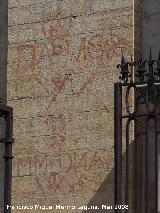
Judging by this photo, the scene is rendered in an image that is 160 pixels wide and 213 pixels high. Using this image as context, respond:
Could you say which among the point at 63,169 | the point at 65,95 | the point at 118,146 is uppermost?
the point at 65,95

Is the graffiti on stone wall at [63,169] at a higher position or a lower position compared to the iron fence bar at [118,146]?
lower

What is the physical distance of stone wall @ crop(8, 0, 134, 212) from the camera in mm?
11227

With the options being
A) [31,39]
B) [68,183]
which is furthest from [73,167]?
[31,39]

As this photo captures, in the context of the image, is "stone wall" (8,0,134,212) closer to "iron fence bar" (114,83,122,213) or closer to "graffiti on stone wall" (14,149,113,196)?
"graffiti on stone wall" (14,149,113,196)

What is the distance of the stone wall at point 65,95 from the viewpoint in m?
11.2

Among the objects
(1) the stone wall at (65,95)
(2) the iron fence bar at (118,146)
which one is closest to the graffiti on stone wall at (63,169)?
(1) the stone wall at (65,95)

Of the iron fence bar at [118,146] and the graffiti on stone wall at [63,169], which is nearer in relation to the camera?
the iron fence bar at [118,146]

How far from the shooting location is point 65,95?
11648 millimetres

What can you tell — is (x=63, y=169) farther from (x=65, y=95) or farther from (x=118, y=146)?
(x=118, y=146)

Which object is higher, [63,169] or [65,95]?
[65,95]

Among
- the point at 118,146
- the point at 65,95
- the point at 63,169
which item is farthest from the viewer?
the point at 65,95

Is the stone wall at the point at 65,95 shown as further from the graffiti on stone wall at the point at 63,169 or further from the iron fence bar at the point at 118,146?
the iron fence bar at the point at 118,146

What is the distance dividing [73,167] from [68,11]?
228 centimetres

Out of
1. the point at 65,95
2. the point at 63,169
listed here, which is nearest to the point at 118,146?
the point at 63,169
